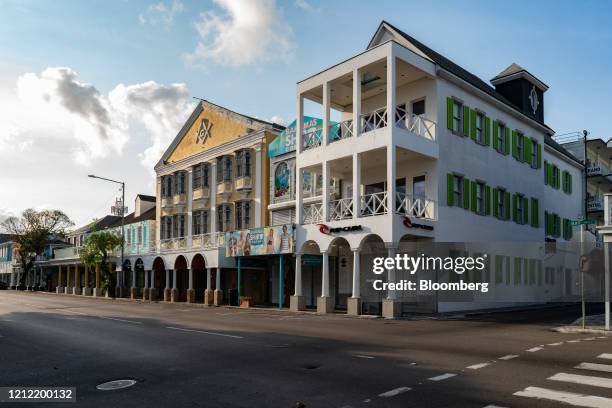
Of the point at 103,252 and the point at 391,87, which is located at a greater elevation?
the point at 391,87

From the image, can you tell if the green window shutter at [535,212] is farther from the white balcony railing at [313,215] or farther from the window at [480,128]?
the white balcony railing at [313,215]

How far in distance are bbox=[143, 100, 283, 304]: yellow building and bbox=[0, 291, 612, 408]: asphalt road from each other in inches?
742

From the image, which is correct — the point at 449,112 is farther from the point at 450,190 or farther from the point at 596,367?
the point at 596,367

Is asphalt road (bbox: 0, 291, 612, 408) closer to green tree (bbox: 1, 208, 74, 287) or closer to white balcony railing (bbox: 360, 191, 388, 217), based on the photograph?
white balcony railing (bbox: 360, 191, 388, 217)

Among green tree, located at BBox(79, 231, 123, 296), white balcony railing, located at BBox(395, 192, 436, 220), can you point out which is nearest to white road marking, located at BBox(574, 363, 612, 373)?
white balcony railing, located at BBox(395, 192, 436, 220)

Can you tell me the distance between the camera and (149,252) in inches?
1726

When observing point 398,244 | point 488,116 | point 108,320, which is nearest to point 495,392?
point 398,244

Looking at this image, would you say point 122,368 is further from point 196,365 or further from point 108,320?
point 108,320

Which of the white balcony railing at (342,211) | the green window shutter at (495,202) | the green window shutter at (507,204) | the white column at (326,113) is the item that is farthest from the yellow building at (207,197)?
the green window shutter at (507,204)

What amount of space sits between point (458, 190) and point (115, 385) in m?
21.5

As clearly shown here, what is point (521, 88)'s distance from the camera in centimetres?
3531

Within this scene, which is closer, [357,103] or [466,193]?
[357,103]

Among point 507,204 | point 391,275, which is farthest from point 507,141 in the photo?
point 391,275

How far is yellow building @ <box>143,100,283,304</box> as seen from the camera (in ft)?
117
